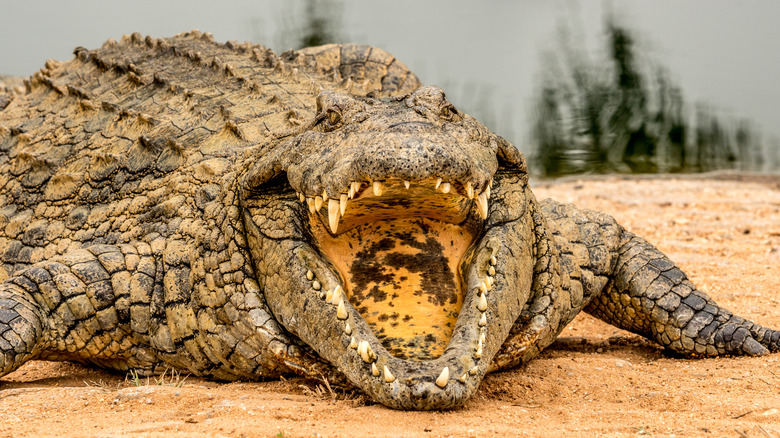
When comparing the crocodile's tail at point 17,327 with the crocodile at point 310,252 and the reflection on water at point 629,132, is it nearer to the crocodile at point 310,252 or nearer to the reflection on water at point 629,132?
the crocodile at point 310,252

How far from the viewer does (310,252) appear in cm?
312

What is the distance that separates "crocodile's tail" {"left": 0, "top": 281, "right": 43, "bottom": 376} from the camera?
3.38 m

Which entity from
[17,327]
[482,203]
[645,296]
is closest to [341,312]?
[482,203]

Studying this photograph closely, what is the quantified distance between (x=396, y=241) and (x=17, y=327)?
74.0 inches

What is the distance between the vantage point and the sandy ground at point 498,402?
2393 mm

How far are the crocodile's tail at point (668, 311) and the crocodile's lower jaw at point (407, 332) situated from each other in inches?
41.7

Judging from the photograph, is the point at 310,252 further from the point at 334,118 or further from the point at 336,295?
the point at 334,118

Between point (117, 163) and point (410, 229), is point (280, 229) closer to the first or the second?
point (410, 229)

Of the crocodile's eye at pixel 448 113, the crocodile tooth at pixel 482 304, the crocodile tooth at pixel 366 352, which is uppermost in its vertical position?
the crocodile's eye at pixel 448 113

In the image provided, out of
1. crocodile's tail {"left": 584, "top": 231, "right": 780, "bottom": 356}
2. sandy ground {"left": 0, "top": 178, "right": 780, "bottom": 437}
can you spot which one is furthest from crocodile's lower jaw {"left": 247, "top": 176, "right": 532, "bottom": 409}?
crocodile's tail {"left": 584, "top": 231, "right": 780, "bottom": 356}

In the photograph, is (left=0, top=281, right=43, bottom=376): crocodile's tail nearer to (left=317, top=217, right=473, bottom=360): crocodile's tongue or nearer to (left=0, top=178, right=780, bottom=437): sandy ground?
(left=0, top=178, right=780, bottom=437): sandy ground

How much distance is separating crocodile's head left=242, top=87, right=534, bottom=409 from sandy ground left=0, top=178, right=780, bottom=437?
19 cm

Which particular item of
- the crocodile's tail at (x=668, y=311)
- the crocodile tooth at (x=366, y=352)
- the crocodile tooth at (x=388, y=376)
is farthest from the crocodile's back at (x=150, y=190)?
the crocodile's tail at (x=668, y=311)

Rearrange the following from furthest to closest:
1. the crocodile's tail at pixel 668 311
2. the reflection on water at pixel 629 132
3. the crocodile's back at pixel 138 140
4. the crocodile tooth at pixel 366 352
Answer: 1. the reflection on water at pixel 629 132
2. the crocodile's back at pixel 138 140
3. the crocodile's tail at pixel 668 311
4. the crocodile tooth at pixel 366 352
